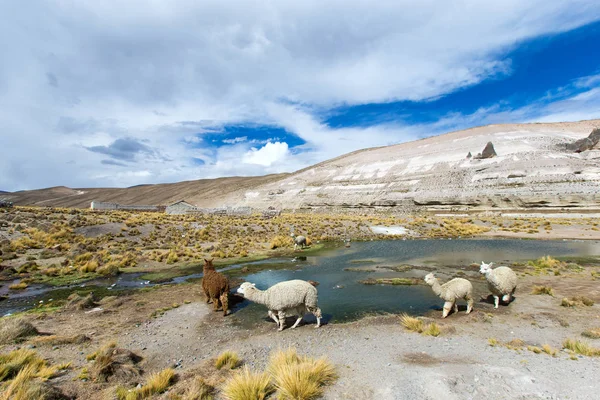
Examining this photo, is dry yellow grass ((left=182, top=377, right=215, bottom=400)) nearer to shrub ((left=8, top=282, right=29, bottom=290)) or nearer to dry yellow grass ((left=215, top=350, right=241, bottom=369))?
dry yellow grass ((left=215, top=350, right=241, bottom=369))

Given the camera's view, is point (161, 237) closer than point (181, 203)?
Yes

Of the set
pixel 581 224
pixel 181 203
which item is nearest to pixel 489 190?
pixel 581 224

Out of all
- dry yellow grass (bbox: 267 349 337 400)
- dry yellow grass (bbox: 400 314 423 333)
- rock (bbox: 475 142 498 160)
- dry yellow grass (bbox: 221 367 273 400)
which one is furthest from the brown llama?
rock (bbox: 475 142 498 160)

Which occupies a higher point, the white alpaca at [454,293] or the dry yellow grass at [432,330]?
the white alpaca at [454,293]

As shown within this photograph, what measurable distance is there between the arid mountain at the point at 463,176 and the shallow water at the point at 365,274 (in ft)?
75.8

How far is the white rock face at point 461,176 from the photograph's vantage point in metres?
44.3

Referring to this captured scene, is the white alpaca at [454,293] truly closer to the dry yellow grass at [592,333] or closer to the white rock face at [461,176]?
the dry yellow grass at [592,333]

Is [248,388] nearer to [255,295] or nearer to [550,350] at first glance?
[255,295]

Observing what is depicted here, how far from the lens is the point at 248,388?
16.6 ft

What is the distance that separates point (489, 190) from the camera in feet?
162

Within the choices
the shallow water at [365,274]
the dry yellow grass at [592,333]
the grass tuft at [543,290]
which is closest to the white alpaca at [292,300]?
the shallow water at [365,274]

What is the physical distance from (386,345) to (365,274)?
8.82 metres

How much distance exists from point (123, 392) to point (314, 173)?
282 feet

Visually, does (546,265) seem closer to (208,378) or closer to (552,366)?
(552,366)
